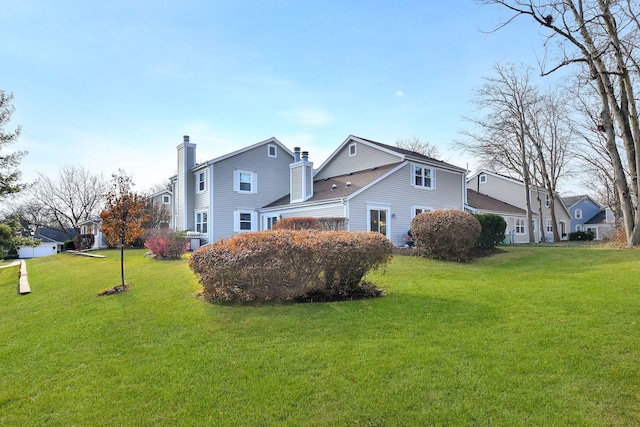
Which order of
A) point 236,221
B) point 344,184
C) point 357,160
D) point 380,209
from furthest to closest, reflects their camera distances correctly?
point 357,160 → point 236,221 → point 344,184 → point 380,209

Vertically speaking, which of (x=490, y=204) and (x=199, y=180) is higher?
(x=199, y=180)

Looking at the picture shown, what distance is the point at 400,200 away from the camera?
63.7ft

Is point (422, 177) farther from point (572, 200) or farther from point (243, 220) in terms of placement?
point (572, 200)

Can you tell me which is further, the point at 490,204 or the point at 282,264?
the point at 490,204

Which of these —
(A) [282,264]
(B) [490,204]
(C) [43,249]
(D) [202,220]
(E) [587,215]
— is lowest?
(C) [43,249]

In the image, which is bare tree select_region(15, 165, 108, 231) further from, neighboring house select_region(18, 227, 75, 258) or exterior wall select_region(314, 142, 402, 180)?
exterior wall select_region(314, 142, 402, 180)

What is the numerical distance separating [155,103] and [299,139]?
45.5 ft

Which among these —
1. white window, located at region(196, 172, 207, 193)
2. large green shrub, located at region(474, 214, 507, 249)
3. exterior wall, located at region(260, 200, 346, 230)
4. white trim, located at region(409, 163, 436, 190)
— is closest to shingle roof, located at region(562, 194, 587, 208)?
white trim, located at region(409, 163, 436, 190)

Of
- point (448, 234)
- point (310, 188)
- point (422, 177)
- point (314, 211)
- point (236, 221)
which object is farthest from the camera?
point (236, 221)

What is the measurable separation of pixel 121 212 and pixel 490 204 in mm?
28793

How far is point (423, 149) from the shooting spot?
45.2m

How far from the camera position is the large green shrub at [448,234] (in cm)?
1220

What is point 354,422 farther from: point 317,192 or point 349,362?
point 317,192

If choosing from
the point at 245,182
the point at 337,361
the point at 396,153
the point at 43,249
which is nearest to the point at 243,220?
the point at 245,182
